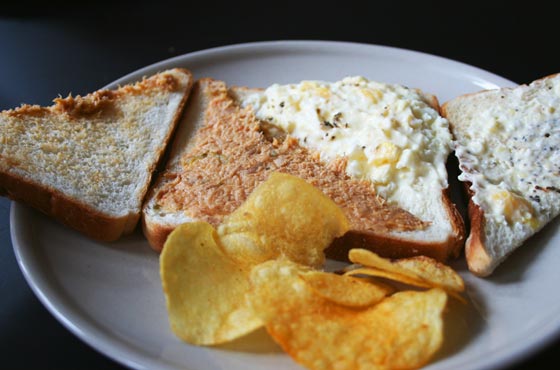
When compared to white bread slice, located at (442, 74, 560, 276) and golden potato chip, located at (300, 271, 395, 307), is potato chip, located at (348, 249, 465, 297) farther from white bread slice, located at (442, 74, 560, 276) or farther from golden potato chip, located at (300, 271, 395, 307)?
white bread slice, located at (442, 74, 560, 276)

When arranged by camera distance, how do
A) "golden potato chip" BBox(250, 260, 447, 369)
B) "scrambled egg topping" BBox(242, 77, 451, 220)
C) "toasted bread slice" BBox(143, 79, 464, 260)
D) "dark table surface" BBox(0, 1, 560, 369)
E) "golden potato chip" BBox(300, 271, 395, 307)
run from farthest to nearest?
"dark table surface" BBox(0, 1, 560, 369) → "scrambled egg topping" BBox(242, 77, 451, 220) → "toasted bread slice" BBox(143, 79, 464, 260) → "golden potato chip" BBox(300, 271, 395, 307) → "golden potato chip" BBox(250, 260, 447, 369)

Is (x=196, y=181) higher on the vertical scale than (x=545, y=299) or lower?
higher

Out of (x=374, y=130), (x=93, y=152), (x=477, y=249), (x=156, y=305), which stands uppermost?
(x=374, y=130)

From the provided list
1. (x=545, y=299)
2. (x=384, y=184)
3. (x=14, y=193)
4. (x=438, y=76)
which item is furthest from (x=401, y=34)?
(x=14, y=193)

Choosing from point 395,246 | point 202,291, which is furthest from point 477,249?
point 202,291

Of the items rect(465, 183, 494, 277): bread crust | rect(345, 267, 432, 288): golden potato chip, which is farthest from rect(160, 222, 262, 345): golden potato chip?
rect(465, 183, 494, 277): bread crust

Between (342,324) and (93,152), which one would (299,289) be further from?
(93,152)

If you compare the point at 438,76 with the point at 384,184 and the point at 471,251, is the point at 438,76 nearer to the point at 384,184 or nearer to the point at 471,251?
the point at 384,184
